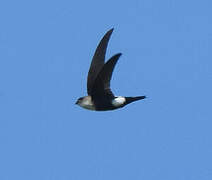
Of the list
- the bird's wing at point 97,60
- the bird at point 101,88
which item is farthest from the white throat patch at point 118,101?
the bird's wing at point 97,60

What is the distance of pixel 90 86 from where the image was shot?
16953mm

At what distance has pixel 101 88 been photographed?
16.0 metres

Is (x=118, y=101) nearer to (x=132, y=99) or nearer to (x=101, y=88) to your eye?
(x=132, y=99)

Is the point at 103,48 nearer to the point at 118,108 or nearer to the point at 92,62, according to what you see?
the point at 92,62

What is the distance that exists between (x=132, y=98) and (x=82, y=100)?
1.20 meters

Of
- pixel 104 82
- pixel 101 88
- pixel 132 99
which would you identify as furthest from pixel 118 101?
pixel 104 82

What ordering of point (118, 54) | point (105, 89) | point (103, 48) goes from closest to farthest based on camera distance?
1. point (118, 54)
2. point (105, 89)
3. point (103, 48)

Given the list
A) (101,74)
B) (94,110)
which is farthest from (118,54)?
(94,110)

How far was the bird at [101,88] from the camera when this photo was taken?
15586mm

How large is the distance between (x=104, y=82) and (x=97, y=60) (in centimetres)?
155

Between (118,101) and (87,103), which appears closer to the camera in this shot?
(118,101)

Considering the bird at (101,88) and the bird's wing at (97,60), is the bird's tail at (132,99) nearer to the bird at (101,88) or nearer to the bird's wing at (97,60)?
the bird at (101,88)

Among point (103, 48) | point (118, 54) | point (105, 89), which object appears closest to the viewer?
point (118, 54)

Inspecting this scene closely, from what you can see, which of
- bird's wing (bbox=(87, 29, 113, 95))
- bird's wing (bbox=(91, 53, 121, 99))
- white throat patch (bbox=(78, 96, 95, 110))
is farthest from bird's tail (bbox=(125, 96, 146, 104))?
bird's wing (bbox=(87, 29, 113, 95))
